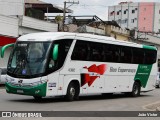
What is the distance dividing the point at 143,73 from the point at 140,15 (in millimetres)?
99773

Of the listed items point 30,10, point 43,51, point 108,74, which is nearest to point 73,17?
point 30,10

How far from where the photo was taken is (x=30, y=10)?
4822 centimetres

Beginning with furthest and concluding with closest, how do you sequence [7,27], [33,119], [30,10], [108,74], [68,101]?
[30,10]
[7,27]
[108,74]
[68,101]
[33,119]

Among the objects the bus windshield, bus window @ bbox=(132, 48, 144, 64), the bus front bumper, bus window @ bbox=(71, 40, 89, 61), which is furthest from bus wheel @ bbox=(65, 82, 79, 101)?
bus window @ bbox=(132, 48, 144, 64)

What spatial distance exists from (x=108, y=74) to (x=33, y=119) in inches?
400

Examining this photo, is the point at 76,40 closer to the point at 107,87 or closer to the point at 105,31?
the point at 107,87

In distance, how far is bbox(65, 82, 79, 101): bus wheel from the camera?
18.5 meters

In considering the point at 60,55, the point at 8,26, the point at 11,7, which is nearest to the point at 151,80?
the point at 60,55

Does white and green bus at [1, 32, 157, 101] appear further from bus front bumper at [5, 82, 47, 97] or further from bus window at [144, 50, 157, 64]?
bus window at [144, 50, 157, 64]

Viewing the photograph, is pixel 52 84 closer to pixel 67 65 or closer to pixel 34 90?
pixel 34 90

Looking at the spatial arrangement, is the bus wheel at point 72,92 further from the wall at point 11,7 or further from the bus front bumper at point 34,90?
the wall at point 11,7

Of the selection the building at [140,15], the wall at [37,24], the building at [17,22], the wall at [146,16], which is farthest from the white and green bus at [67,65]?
the wall at [146,16]

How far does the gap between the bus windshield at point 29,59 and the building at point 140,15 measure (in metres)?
101

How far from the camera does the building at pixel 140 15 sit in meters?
120
